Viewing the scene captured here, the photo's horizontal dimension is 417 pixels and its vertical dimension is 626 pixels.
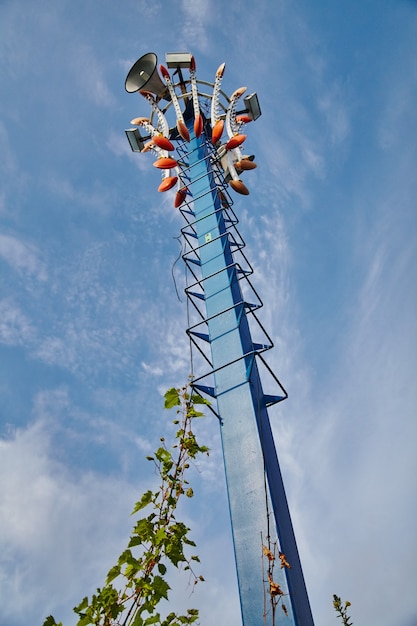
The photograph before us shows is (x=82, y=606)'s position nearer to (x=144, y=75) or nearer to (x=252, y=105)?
(x=144, y=75)

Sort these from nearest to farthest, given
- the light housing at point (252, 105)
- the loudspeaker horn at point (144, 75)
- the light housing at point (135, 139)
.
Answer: the loudspeaker horn at point (144, 75) → the light housing at point (252, 105) → the light housing at point (135, 139)

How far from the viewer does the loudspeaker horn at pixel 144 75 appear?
33.6 feet

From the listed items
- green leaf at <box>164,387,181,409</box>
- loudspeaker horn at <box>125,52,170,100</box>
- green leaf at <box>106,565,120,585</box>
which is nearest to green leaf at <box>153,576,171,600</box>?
green leaf at <box>106,565,120,585</box>

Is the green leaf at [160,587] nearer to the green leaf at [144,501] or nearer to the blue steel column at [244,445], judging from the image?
the green leaf at [144,501]

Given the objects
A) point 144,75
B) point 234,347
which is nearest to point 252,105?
point 144,75

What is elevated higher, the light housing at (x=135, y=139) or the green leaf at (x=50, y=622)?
the light housing at (x=135, y=139)

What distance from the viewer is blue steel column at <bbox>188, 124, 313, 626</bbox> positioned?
450 centimetres

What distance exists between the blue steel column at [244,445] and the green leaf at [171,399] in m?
1.41

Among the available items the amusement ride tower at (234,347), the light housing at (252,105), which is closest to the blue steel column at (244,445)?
the amusement ride tower at (234,347)

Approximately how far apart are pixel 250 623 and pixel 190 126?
32.6 feet

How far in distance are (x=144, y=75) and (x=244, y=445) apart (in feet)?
28.5

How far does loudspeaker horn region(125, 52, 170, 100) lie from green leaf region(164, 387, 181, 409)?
8.89 m

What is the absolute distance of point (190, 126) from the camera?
10906 millimetres

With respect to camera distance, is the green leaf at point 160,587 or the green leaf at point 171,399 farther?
the green leaf at point 171,399
